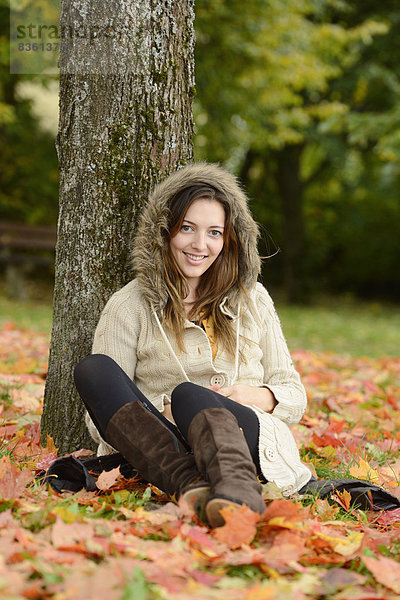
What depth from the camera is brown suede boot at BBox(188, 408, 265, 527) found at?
6.40 feet

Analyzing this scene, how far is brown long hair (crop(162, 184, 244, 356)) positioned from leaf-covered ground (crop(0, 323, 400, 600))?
0.68 meters

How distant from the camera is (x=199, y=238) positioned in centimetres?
267

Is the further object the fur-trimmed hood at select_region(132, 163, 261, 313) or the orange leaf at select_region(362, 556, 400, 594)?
the fur-trimmed hood at select_region(132, 163, 261, 313)

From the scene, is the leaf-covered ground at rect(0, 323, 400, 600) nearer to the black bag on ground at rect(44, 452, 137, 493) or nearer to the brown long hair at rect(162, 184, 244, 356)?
the black bag on ground at rect(44, 452, 137, 493)

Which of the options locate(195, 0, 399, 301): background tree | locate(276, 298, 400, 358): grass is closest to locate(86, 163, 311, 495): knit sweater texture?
locate(276, 298, 400, 358): grass

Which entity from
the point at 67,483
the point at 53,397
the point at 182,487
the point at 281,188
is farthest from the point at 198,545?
the point at 281,188

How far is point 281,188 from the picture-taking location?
45.8 feet

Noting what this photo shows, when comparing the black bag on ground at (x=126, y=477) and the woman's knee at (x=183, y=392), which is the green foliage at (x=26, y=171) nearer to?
the black bag on ground at (x=126, y=477)

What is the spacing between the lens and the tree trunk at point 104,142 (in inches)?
112

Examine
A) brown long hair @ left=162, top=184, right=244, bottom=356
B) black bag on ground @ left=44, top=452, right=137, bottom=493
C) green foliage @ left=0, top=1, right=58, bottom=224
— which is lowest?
black bag on ground @ left=44, top=452, right=137, bottom=493

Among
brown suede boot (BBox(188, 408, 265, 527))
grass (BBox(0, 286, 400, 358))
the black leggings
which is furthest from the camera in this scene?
grass (BBox(0, 286, 400, 358))

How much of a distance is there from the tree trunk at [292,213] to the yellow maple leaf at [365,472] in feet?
37.2

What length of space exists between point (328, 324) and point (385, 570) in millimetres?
8788

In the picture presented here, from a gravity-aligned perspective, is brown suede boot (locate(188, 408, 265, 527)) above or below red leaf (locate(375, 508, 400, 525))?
above
